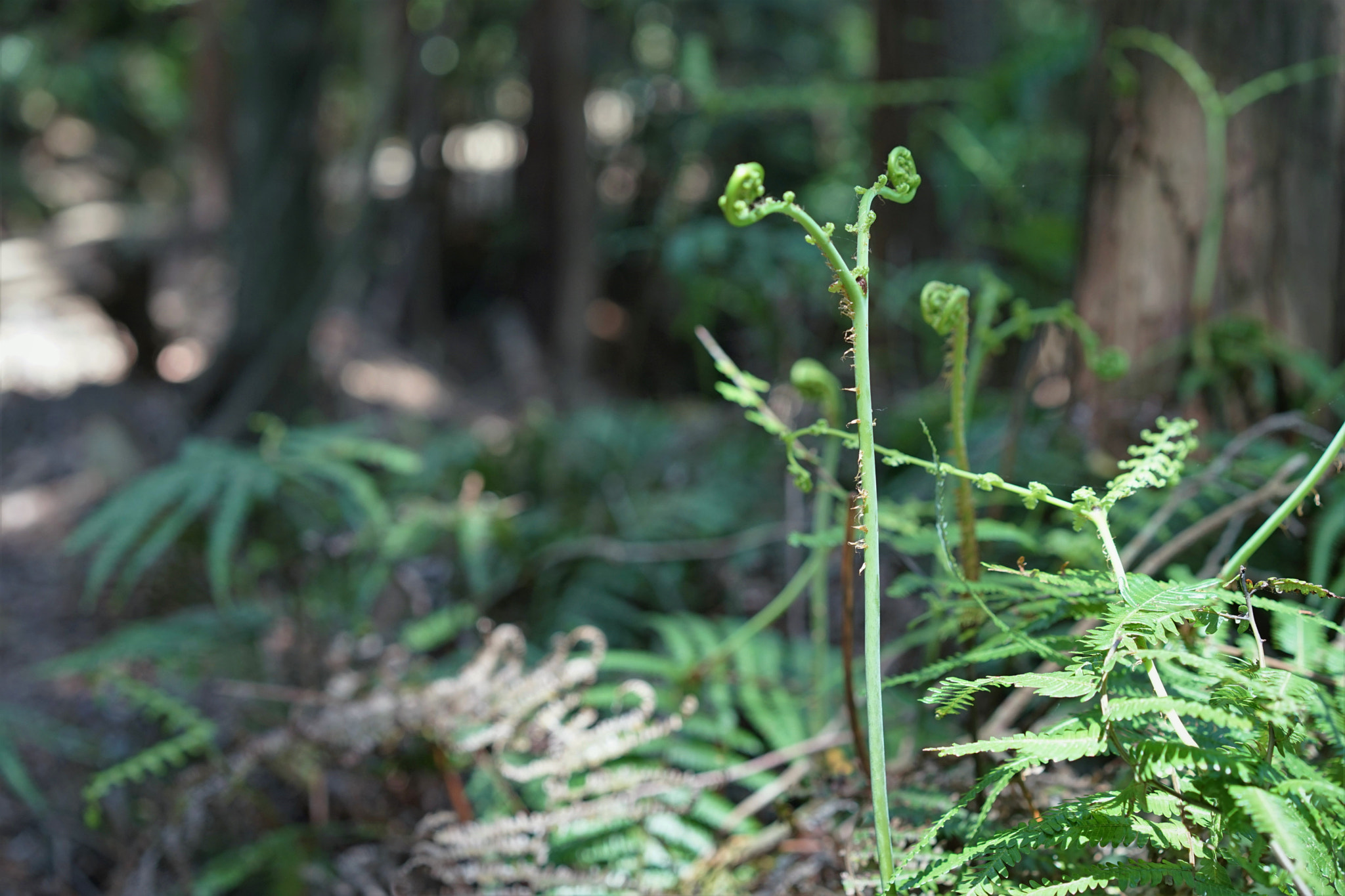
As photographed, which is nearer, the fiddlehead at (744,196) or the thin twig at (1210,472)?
the fiddlehead at (744,196)

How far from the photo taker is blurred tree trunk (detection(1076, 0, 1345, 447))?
1564 millimetres

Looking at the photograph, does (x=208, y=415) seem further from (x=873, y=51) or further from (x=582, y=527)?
(x=873, y=51)

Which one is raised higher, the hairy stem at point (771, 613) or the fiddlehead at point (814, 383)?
the fiddlehead at point (814, 383)

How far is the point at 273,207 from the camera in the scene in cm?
376

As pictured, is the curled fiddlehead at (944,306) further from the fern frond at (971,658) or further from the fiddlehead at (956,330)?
the fern frond at (971,658)

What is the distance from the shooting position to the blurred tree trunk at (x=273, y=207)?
3.57m

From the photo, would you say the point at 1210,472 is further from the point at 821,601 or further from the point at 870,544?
the point at 870,544

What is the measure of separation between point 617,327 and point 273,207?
336cm

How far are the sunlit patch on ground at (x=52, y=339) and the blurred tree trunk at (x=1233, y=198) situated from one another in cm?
568

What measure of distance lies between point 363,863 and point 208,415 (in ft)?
9.08

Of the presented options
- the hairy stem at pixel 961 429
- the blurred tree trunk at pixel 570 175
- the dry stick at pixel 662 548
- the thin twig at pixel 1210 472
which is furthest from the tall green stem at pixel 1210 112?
the blurred tree trunk at pixel 570 175

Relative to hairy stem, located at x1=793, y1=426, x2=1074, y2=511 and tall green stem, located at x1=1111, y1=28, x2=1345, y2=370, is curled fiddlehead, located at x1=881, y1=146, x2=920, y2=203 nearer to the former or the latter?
hairy stem, located at x1=793, y1=426, x2=1074, y2=511

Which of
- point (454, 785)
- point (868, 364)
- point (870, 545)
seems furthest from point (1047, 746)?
point (454, 785)

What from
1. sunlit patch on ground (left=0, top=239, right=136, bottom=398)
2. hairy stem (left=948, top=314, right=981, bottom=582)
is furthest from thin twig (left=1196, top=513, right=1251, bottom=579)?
sunlit patch on ground (left=0, top=239, right=136, bottom=398)
